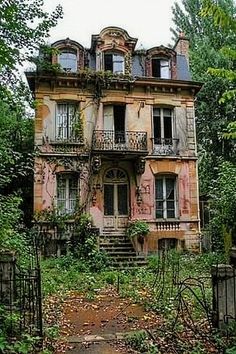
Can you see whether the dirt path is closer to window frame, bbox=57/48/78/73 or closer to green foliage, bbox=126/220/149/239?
green foliage, bbox=126/220/149/239

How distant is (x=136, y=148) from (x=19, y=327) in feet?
42.4

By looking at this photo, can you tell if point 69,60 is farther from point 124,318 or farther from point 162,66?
point 124,318

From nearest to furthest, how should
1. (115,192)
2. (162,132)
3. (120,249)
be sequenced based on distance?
(120,249) < (115,192) < (162,132)

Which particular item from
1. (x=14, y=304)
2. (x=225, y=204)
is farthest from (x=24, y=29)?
(x=225, y=204)

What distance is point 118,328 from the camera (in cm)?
652

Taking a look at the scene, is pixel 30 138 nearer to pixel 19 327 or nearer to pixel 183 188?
pixel 183 188

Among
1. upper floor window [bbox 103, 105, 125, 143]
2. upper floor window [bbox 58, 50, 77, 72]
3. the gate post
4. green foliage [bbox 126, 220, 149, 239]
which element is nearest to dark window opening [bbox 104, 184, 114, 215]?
green foliage [bbox 126, 220, 149, 239]

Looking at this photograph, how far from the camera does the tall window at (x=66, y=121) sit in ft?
58.3

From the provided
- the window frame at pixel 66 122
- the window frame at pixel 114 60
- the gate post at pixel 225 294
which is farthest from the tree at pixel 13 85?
the window frame at pixel 114 60

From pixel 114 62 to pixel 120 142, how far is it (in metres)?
3.86

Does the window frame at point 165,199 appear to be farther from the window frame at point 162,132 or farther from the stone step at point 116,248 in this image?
the stone step at point 116,248

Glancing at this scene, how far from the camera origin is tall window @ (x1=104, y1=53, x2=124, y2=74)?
18828mm

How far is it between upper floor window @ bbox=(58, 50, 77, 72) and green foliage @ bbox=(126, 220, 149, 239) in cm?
744

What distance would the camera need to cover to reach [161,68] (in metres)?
19.3
